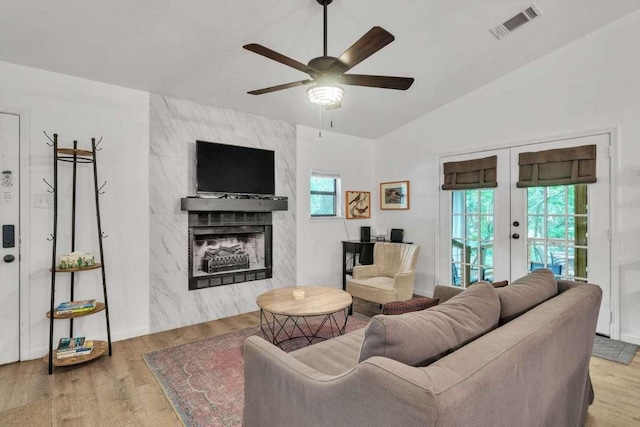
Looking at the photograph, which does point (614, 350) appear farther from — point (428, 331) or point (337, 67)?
point (337, 67)

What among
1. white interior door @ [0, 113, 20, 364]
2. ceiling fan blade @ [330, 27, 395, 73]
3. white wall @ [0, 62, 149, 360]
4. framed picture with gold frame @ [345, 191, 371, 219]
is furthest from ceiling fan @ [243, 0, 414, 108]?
framed picture with gold frame @ [345, 191, 371, 219]

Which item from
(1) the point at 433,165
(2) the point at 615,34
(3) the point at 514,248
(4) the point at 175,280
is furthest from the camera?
(1) the point at 433,165

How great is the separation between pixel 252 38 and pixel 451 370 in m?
2.86

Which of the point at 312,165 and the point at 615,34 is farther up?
the point at 615,34

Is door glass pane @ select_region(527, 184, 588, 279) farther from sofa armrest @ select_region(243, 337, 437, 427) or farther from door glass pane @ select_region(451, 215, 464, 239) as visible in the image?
sofa armrest @ select_region(243, 337, 437, 427)

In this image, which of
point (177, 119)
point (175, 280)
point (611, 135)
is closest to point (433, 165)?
point (611, 135)

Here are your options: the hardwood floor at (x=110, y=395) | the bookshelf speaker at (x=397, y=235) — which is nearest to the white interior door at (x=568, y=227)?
the hardwood floor at (x=110, y=395)

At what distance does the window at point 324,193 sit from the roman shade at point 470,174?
63.9 inches

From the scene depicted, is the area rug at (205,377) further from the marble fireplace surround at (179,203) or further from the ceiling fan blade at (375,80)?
the ceiling fan blade at (375,80)

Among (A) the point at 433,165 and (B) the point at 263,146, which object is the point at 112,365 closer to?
(B) the point at 263,146

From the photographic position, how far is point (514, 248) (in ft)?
13.1

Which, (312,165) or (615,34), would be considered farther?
(312,165)

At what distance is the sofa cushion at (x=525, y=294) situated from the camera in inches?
63.6

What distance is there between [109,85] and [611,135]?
5.00m
